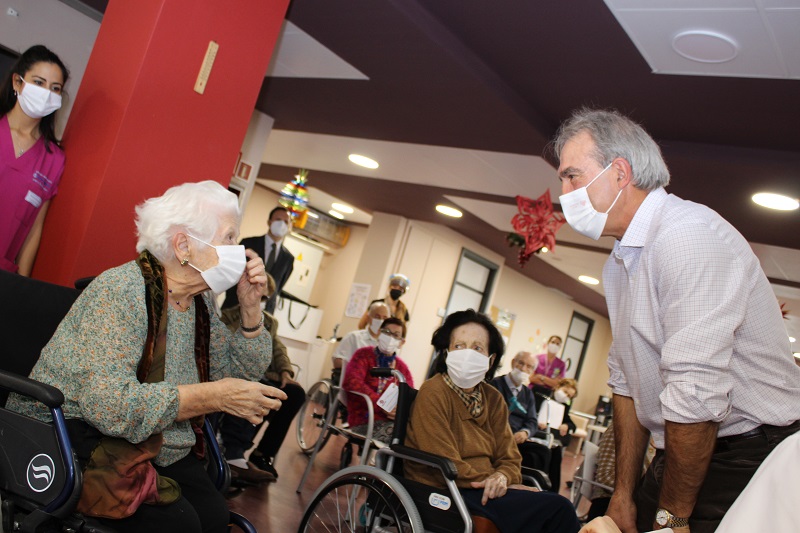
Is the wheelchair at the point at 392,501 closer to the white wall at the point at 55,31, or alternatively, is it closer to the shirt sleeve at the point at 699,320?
the shirt sleeve at the point at 699,320

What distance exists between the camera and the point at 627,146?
1701mm

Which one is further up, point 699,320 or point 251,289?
point 699,320

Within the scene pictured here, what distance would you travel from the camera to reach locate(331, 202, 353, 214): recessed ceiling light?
34.8 feet

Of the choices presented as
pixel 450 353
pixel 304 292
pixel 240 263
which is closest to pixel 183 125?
pixel 240 263

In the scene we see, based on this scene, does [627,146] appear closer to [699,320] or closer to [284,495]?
[699,320]

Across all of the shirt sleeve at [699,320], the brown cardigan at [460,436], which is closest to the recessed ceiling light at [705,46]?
the brown cardigan at [460,436]

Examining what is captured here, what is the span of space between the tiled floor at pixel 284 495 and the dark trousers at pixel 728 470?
7.41 ft

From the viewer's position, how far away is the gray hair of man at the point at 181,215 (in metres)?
1.88

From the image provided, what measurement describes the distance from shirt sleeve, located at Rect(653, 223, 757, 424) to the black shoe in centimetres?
339

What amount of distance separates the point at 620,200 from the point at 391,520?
1390mm

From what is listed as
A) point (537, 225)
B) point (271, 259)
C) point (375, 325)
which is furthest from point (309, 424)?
point (537, 225)

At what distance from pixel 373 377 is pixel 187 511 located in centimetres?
279

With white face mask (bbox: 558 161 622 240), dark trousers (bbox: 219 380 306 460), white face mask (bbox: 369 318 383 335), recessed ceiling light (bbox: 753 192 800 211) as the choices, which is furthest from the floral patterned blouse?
recessed ceiling light (bbox: 753 192 800 211)

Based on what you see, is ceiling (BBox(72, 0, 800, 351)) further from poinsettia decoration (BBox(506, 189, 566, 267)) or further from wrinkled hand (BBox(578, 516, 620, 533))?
wrinkled hand (BBox(578, 516, 620, 533))
